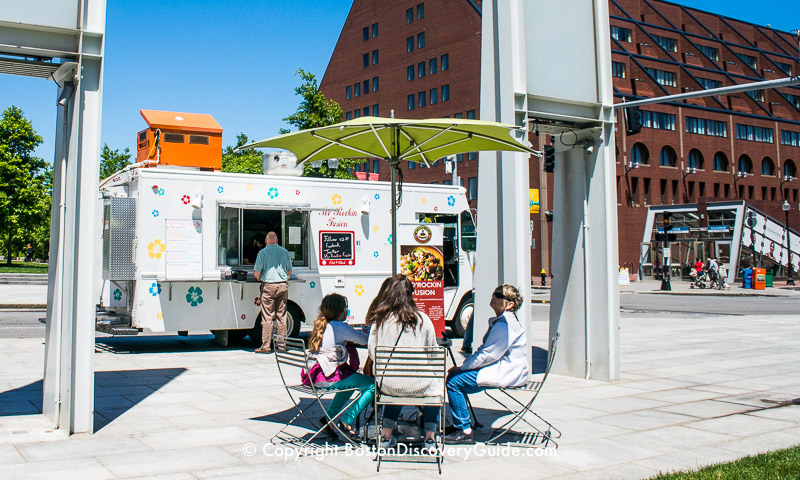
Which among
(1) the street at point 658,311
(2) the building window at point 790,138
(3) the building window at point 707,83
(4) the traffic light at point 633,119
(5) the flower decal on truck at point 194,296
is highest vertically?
(3) the building window at point 707,83

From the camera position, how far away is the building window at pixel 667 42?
64.9 m

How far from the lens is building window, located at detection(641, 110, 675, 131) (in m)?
59.0

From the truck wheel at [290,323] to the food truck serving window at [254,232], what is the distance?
78 cm

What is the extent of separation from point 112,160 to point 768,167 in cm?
5870

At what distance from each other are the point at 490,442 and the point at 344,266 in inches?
284

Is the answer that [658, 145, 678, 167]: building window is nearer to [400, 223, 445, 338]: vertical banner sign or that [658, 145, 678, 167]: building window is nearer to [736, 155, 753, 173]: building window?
[736, 155, 753, 173]: building window

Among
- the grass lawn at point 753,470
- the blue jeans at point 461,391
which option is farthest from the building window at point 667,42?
the grass lawn at point 753,470

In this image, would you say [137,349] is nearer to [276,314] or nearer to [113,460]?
[276,314]

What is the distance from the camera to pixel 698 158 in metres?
63.7

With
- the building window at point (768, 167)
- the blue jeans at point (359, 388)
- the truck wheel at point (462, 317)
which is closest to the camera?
the blue jeans at point (359, 388)

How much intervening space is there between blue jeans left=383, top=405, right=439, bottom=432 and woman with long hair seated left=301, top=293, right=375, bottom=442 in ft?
0.60

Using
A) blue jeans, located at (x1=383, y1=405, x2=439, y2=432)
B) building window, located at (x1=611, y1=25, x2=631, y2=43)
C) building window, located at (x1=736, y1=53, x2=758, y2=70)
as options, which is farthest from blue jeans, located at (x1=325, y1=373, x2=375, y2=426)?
building window, located at (x1=736, y1=53, x2=758, y2=70)

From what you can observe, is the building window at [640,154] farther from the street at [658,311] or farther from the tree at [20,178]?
the tree at [20,178]

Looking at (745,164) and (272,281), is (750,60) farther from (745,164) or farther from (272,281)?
(272,281)
